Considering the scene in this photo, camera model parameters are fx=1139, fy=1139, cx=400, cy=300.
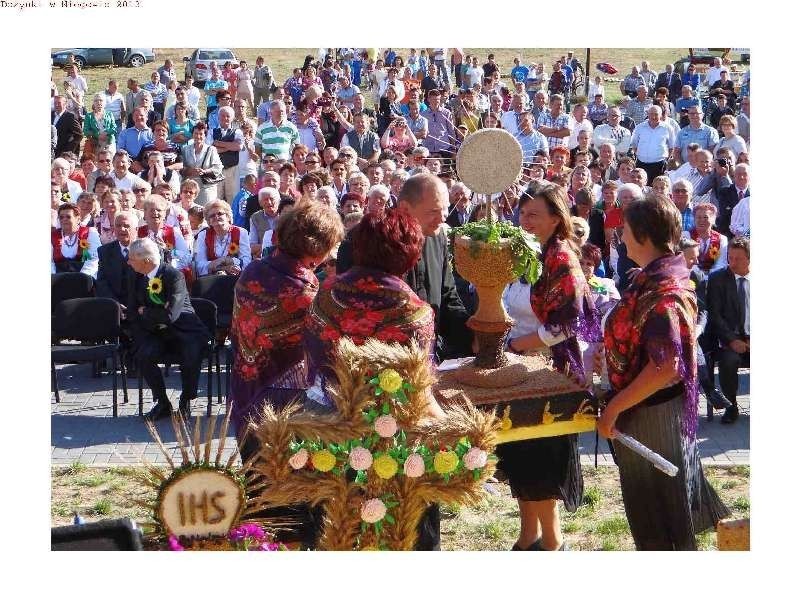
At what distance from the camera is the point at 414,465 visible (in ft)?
13.1

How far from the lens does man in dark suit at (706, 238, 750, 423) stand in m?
8.20

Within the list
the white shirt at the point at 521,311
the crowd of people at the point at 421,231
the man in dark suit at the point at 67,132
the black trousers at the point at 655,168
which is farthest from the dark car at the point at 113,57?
the white shirt at the point at 521,311

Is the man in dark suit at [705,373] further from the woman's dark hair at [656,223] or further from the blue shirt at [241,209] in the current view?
the blue shirt at [241,209]

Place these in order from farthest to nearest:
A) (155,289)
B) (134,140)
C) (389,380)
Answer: (134,140), (155,289), (389,380)

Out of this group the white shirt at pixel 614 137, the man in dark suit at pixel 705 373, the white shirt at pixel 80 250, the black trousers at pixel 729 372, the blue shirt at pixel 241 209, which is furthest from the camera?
the white shirt at pixel 614 137

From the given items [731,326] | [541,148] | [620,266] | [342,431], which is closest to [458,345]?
[342,431]

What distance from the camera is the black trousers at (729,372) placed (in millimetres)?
8156

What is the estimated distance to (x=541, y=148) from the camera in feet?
45.6

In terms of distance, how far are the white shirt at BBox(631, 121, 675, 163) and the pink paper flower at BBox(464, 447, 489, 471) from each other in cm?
1182

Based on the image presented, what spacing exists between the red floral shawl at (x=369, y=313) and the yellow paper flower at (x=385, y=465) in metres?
0.43

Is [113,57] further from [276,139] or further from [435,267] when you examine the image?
[435,267]

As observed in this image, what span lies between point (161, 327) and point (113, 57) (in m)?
12.4

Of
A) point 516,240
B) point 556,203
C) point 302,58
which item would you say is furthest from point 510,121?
point 516,240

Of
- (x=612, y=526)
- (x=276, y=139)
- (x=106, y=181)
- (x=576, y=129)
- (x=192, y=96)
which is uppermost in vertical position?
(x=192, y=96)
